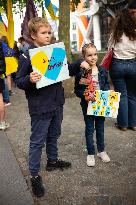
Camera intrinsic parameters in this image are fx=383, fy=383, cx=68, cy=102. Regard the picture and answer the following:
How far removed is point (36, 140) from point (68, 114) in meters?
3.63

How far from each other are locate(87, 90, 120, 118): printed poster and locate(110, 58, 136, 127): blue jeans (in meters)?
1.27

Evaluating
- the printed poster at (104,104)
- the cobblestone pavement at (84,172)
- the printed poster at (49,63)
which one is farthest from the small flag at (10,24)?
the printed poster at (49,63)

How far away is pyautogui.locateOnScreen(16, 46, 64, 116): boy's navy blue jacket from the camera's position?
377cm

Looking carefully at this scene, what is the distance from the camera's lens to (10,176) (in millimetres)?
4371

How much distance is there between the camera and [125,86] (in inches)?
233

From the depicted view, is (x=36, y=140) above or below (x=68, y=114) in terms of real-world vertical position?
above

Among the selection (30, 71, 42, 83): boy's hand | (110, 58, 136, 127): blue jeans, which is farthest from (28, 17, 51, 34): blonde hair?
(110, 58, 136, 127): blue jeans

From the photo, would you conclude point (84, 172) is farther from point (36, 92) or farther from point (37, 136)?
point (36, 92)

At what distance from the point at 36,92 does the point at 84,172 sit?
1.15 m

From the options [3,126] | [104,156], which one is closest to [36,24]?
[104,156]

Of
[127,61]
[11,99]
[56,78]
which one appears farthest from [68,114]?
[56,78]

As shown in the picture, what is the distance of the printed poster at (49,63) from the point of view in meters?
3.73

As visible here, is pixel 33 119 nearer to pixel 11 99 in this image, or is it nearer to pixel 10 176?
pixel 10 176

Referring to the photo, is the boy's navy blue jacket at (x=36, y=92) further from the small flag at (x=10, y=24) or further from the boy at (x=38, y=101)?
the small flag at (x=10, y=24)
